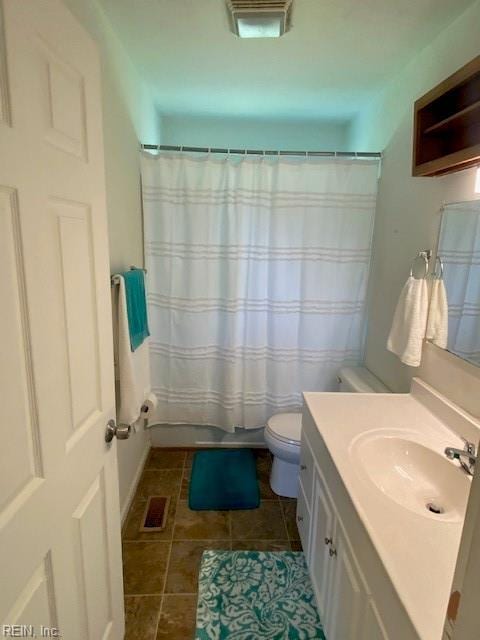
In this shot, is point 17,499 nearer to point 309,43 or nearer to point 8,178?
point 8,178

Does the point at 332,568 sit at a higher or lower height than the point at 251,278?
lower

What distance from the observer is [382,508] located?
0.95m

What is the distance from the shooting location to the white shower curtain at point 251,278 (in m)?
2.17

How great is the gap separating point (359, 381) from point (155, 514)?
4.66 ft

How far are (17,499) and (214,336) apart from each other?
172cm

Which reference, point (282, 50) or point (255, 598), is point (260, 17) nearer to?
point (282, 50)

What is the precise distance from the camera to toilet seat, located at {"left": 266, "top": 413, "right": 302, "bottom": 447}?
2.02m

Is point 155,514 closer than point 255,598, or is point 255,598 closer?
point 255,598

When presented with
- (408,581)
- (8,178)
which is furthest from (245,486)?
(8,178)

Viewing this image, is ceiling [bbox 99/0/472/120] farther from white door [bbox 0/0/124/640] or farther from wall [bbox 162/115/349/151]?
white door [bbox 0/0/124/640]

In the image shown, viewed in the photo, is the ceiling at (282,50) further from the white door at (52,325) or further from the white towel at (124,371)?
the white towel at (124,371)

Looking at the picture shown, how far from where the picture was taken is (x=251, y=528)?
76.1 inches

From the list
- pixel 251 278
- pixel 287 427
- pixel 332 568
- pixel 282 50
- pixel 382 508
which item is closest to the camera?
pixel 382 508

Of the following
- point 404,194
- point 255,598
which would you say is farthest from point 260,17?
point 255,598
